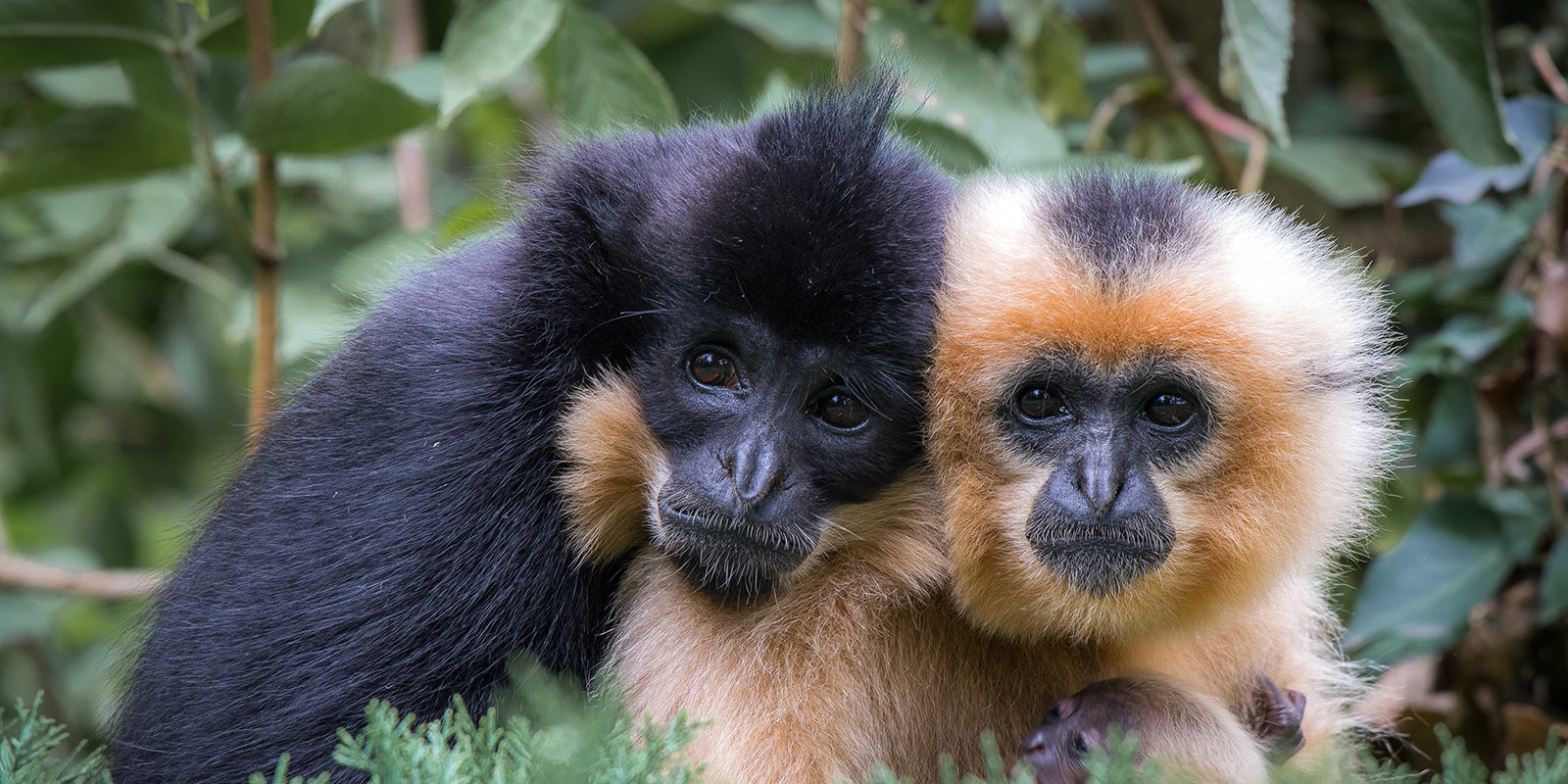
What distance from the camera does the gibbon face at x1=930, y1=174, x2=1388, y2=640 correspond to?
8.26 feet

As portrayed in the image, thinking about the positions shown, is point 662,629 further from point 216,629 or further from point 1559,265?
point 1559,265

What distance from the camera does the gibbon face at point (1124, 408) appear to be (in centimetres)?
252

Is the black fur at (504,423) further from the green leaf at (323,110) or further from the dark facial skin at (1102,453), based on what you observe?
→ the green leaf at (323,110)

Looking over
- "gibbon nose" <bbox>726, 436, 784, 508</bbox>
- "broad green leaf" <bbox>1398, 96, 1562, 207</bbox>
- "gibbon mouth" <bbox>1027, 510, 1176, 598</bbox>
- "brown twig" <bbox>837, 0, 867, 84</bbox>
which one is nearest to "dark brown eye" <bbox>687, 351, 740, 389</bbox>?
"gibbon nose" <bbox>726, 436, 784, 508</bbox>

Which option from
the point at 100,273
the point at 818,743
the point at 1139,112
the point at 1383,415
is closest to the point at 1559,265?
the point at 1383,415

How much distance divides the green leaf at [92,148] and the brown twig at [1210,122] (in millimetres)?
2912

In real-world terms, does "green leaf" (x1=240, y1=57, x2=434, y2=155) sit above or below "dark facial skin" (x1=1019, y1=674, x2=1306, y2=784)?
above

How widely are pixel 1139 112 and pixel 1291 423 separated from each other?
218cm

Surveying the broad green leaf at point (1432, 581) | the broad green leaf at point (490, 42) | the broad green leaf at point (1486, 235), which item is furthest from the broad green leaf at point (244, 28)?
the broad green leaf at point (1486, 235)

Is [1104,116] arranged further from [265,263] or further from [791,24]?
[265,263]

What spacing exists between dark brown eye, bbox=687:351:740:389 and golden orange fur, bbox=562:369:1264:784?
156 mm

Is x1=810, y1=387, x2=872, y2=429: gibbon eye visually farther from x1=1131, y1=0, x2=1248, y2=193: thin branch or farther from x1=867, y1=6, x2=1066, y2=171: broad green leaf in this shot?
x1=1131, y1=0, x2=1248, y2=193: thin branch

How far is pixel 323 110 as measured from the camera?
134 inches

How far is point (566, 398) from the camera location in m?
2.71
